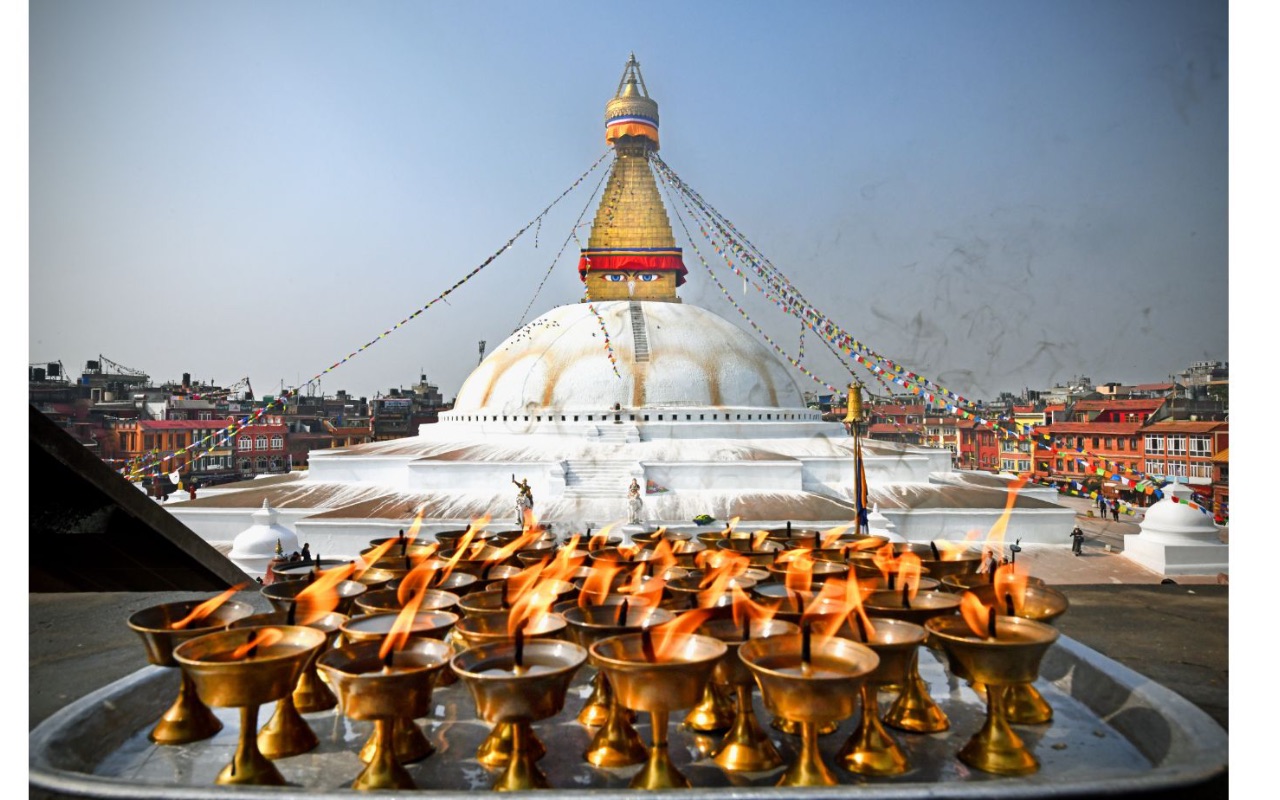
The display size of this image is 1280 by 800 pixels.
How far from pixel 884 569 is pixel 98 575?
3.83m

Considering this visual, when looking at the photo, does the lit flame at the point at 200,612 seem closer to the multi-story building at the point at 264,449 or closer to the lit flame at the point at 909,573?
the lit flame at the point at 909,573

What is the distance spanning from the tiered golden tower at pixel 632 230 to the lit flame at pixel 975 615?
1758 centimetres

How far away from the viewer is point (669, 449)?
46.5ft

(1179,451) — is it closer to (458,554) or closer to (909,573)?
(909,573)

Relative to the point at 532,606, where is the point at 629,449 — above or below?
below

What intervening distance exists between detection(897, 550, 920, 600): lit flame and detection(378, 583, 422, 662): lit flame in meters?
1.51

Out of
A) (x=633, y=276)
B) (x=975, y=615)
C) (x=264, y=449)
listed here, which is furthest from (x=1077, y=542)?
(x=264, y=449)

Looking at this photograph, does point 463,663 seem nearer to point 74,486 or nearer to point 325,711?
point 325,711

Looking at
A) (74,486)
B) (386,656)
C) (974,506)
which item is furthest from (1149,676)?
(974,506)

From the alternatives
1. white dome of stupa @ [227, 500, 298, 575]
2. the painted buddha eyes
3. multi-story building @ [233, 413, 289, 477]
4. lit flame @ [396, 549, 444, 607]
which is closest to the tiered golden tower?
the painted buddha eyes

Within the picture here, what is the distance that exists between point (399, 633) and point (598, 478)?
1053 centimetres

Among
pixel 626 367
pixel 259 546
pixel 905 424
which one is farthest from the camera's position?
pixel 905 424

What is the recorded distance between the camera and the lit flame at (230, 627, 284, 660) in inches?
84.4

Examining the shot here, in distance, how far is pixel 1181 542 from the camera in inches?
385
